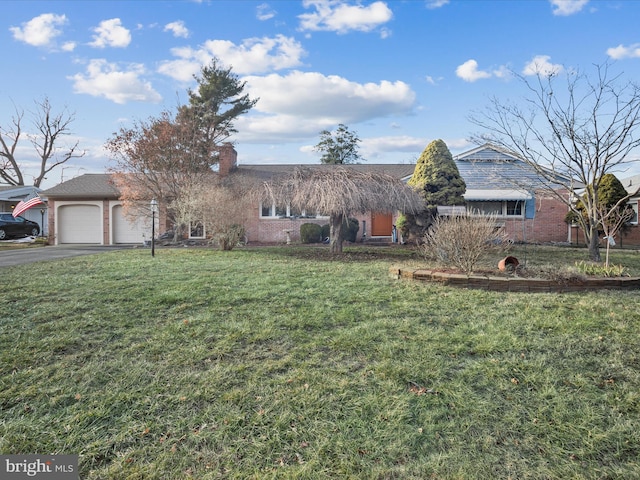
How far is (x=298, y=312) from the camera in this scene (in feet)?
16.3

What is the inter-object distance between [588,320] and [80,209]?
22885mm

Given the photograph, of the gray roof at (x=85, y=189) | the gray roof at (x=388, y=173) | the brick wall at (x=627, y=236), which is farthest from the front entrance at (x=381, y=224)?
the gray roof at (x=85, y=189)

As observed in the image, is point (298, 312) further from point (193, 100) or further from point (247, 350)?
point (193, 100)

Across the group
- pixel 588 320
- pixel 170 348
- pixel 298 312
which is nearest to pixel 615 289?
pixel 588 320

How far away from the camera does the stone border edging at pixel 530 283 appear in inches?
248

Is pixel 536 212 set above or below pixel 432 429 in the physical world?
above

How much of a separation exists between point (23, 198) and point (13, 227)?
282 inches

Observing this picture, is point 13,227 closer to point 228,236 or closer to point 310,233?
point 228,236

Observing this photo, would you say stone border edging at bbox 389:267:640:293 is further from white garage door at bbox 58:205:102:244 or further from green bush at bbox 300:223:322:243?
white garage door at bbox 58:205:102:244

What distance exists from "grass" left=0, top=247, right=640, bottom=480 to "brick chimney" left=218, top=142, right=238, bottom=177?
1555 centimetres

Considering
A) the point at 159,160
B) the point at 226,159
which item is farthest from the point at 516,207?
the point at 159,160

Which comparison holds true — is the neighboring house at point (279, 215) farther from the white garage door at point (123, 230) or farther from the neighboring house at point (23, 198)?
the neighboring house at point (23, 198)

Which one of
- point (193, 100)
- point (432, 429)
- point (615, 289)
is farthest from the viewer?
point (193, 100)

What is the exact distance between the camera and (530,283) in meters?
6.31
